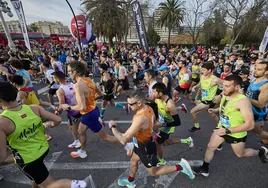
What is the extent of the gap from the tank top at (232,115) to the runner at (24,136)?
7.81ft

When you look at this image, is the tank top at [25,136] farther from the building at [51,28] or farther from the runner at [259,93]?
the building at [51,28]

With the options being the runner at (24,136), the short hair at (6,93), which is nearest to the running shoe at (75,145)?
the runner at (24,136)

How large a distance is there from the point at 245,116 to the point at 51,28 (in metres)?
153

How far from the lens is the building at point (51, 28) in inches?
4844

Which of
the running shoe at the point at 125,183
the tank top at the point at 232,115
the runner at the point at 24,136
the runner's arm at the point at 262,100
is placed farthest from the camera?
the runner's arm at the point at 262,100

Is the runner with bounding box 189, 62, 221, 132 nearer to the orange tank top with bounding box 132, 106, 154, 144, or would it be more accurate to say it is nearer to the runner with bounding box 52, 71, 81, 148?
the orange tank top with bounding box 132, 106, 154, 144

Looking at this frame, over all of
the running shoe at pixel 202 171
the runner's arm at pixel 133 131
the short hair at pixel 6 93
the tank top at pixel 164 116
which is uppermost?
the short hair at pixel 6 93

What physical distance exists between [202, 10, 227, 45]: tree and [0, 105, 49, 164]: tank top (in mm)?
25498

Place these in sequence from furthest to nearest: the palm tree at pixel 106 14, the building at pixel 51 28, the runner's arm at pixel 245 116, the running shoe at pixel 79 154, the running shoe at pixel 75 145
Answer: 1. the building at pixel 51 28
2. the palm tree at pixel 106 14
3. the running shoe at pixel 75 145
4. the running shoe at pixel 79 154
5. the runner's arm at pixel 245 116

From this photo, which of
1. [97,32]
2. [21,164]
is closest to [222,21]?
[97,32]

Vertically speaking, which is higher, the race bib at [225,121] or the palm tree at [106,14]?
the palm tree at [106,14]

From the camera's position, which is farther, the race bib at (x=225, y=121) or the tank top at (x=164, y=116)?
the tank top at (x=164, y=116)

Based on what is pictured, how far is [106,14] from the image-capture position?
79.7 feet

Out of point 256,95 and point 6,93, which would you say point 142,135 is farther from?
point 256,95
